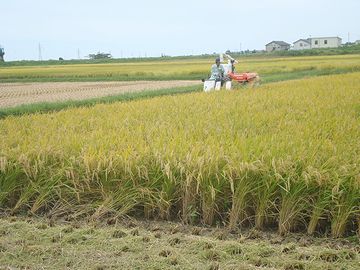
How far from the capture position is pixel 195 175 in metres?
3.79

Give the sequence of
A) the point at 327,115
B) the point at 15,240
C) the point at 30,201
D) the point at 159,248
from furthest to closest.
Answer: the point at 327,115 < the point at 30,201 < the point at 15,240 < the point at 159,248

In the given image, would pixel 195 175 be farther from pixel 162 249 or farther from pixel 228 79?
pixel 228 79

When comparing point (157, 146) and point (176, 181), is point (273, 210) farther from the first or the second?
point (157, 146)

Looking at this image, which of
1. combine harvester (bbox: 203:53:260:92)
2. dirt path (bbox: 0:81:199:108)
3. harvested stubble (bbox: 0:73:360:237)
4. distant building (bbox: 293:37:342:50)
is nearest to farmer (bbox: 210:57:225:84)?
combine harvester (bbox: 203:53:260:92)

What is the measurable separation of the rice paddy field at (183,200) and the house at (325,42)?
78951mm

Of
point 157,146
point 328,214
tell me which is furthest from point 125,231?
point 328,214

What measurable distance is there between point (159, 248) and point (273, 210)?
1021 mm

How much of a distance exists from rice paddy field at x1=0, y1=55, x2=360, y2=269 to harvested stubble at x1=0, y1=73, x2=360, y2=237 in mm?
11

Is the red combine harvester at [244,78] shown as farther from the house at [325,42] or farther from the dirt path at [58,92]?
the house at [325,42]

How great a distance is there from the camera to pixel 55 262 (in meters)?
2.99

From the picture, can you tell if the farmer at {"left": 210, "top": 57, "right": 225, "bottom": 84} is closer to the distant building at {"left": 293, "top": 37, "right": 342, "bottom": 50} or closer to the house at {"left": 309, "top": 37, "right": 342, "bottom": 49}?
the distant building at {"left": 293, "top": 37, "right": 342, "bottom": 50}

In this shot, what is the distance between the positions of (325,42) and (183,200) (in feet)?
266

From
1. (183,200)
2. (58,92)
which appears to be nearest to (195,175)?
(183,200)

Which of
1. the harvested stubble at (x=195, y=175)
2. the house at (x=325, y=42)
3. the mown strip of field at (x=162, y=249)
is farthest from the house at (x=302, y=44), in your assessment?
the mown strip of field at (x=162, y=249)
